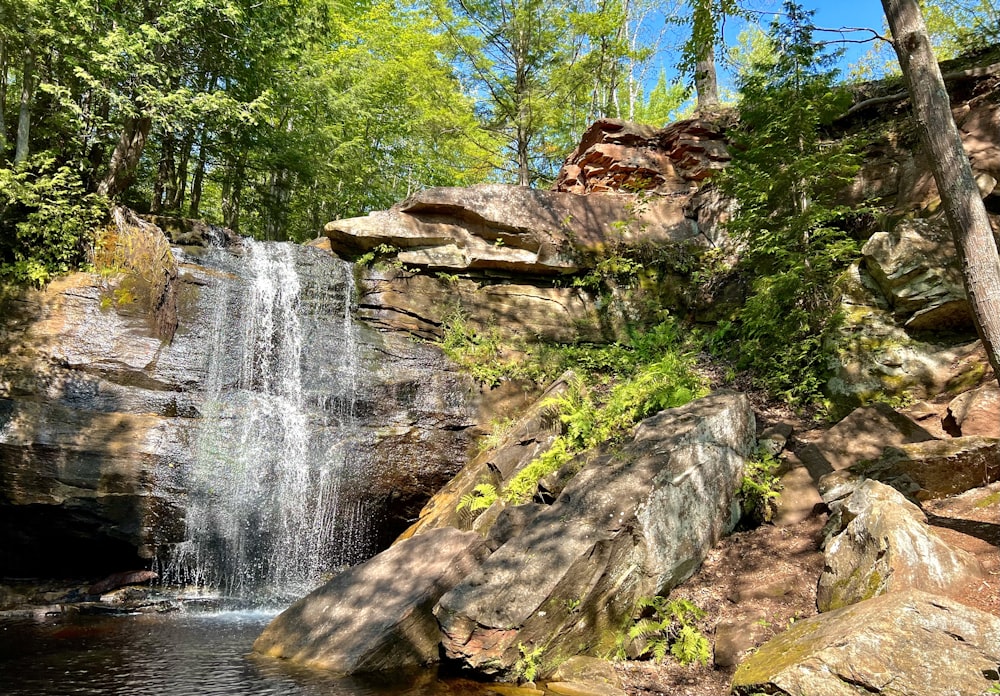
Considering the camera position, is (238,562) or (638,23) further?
(638,23)

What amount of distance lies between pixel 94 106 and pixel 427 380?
1008 centimetres

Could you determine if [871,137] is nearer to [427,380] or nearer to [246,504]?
[427,380]

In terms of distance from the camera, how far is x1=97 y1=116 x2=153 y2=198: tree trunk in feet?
38.1

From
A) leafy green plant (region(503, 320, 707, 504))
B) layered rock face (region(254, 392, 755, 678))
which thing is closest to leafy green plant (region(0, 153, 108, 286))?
layered rock face (region(254, 392, 755, 678))

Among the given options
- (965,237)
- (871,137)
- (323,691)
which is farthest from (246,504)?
(871,137)

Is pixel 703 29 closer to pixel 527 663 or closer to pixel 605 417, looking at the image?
pixel 605 417

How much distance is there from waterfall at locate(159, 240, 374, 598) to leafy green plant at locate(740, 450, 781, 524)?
590 cm

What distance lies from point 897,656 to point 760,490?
9.73 ft

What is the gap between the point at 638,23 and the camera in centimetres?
2512

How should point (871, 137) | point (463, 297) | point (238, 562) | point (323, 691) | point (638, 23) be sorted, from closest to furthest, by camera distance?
point (323, 691) < point (238, 562) < point (871, 137) < point (463, 297) < point (638, 23)

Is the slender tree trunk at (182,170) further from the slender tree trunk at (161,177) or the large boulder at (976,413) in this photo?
the large boulder at (976,413)

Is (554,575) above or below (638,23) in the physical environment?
below

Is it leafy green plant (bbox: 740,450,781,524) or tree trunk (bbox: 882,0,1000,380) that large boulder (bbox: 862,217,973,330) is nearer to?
tree trunk (bbox: 882,0,1000,380)

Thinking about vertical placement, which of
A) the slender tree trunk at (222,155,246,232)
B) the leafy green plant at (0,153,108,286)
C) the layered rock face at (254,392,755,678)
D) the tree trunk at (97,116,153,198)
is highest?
the slender tree trunk at (222,155,246,232)
